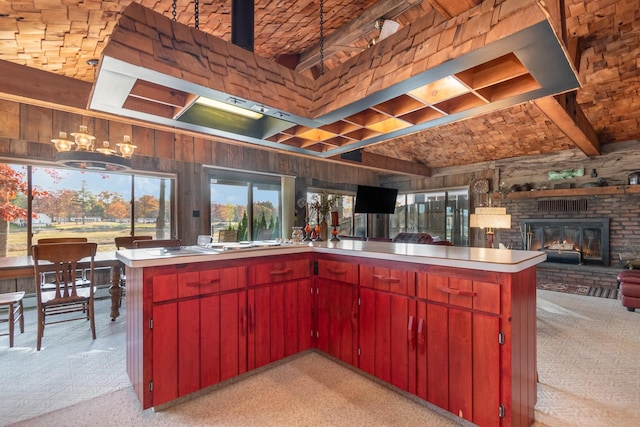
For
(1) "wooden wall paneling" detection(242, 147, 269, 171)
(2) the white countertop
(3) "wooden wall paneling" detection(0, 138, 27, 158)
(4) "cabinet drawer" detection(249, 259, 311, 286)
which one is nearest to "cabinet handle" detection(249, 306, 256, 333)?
(4) "cabinet drawer" detection(249, 259, 311, 286)

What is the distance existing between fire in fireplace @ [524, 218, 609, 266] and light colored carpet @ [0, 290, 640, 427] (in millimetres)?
2904

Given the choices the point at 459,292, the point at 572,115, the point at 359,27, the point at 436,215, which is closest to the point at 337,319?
the point at 459,292

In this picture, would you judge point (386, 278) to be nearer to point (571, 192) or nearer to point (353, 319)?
point (353, 319)

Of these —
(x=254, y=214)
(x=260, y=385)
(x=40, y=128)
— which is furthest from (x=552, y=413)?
(x=40, y=128)

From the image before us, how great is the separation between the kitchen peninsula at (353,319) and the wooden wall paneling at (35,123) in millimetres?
3272

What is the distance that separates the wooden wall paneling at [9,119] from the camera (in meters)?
3.83

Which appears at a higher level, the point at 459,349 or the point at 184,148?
the point at 184,148

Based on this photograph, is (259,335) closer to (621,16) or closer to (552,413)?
(552,413)

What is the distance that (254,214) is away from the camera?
6.33 metres

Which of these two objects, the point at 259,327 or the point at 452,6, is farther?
the point at 259,327

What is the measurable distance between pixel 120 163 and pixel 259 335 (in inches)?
99.5

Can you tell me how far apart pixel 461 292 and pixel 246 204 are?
510 cm

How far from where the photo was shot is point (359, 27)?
3.72m

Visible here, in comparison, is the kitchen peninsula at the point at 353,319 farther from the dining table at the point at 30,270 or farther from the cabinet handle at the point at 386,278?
the dining table at the point at 30,270
